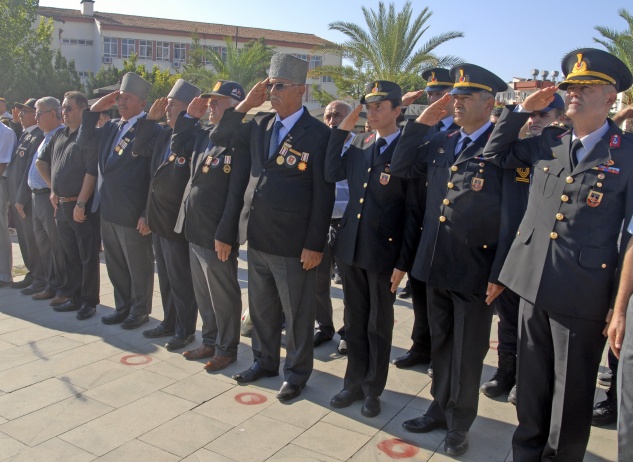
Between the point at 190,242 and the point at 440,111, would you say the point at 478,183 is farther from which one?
the point at 190,242

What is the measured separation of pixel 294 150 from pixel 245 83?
3174 centimetres

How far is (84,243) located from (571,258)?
4.69m

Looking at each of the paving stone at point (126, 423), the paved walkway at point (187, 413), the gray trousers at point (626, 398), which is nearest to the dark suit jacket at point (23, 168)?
the paved walkway at point (187, 413)

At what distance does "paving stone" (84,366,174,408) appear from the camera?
420 centimetres

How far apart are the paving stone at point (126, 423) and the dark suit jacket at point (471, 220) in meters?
1.88

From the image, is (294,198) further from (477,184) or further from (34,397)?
(34,397)

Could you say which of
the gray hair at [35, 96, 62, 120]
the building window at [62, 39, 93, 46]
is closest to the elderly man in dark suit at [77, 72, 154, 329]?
the gray hair at [35, 96, 62, 120]

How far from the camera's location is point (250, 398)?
4.24m

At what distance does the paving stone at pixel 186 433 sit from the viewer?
3.56 meters

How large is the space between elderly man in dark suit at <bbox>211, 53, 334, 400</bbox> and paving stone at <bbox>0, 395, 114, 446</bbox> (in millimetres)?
1016

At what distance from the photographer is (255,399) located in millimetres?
4223

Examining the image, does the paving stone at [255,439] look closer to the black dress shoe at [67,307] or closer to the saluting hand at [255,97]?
the saluting hand at [255,97]

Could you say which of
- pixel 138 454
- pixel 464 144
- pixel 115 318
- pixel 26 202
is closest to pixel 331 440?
pixel 138 454

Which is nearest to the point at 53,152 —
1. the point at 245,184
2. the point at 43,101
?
the point at 43,101
